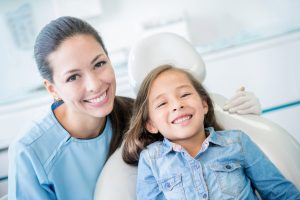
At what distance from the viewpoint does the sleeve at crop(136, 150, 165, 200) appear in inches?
35.7

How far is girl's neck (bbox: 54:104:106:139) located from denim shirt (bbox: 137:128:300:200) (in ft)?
0.77

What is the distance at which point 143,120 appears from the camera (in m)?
1.05

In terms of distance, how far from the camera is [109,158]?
1.02m

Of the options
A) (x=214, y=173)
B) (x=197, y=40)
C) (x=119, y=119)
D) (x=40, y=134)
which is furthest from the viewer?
(x=197, y=40)

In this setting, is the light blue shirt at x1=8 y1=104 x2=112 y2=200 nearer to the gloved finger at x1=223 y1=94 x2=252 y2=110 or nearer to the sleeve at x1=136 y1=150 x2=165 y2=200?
the sleeve at x1=136 y1=150 x2=165 y2=200

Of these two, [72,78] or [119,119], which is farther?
[119,119]

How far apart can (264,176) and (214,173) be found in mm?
146

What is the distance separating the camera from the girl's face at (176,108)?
923 millimetres

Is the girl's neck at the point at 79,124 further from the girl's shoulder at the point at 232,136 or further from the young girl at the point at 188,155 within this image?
the girl's shoulder at the point at 232,136

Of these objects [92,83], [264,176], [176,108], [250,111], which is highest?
[92,83]

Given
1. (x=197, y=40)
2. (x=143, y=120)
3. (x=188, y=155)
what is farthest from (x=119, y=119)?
(x=197, y=40)

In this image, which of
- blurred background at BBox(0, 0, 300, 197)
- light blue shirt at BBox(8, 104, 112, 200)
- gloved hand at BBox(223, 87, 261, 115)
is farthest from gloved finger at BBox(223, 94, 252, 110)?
blurred background at BBox(0, 0, 300, 197)

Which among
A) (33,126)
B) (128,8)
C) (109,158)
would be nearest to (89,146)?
(109,158)

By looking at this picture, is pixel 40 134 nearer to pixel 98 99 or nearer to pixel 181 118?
pixel 98 99
